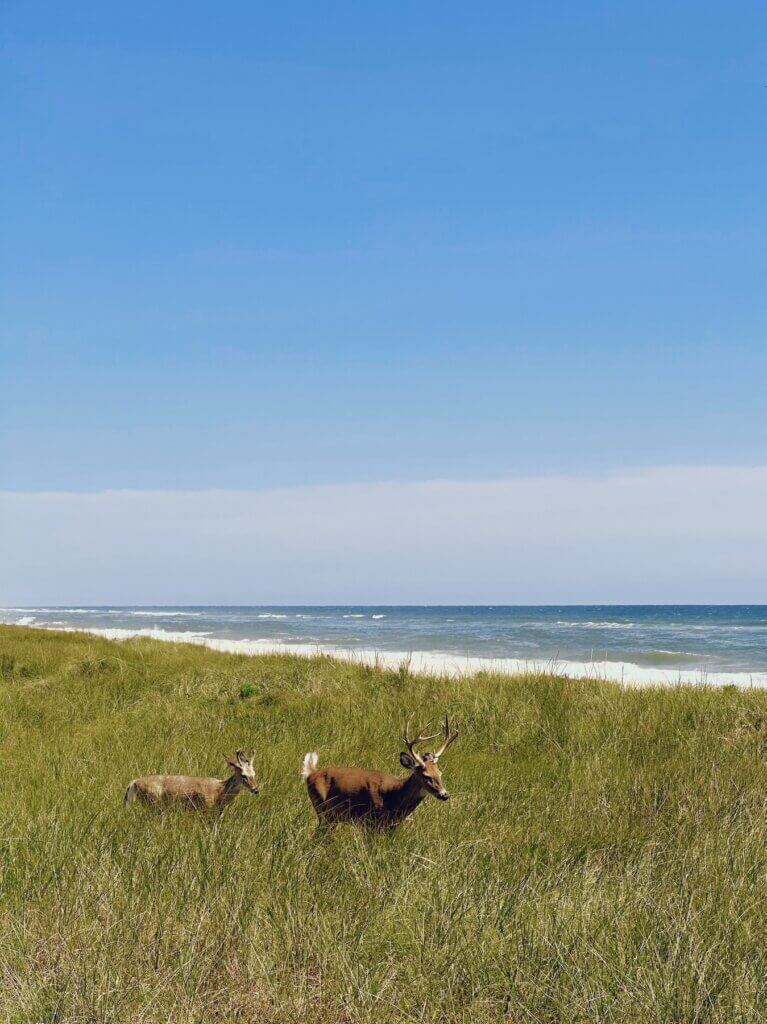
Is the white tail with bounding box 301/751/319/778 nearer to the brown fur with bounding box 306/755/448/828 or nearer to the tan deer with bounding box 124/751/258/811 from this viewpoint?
the brown fur with bounding box 306/755/448/828

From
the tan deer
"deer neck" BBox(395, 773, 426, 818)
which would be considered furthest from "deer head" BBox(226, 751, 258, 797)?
"deer neck" BBox(395, 773, 426, 818)

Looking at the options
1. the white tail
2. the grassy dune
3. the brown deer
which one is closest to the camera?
the grassy dune

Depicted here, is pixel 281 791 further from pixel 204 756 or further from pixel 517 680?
pixel 517 680

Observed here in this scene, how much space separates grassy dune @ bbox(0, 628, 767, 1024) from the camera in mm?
3395

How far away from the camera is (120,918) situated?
3873 millimetres

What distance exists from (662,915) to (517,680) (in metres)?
8.84

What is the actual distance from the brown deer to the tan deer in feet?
1.59

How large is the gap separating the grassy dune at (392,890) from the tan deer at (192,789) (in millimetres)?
159

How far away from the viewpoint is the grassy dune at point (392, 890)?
339 centimetres

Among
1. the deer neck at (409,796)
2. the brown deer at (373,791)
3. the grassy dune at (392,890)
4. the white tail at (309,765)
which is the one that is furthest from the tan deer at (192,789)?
the deer neck at (409,796)

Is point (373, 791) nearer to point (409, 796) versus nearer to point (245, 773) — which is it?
point (409, 796)

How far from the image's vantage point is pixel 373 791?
5852 mm

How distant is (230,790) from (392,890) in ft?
7.10

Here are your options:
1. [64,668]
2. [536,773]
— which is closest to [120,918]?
[536,773]
